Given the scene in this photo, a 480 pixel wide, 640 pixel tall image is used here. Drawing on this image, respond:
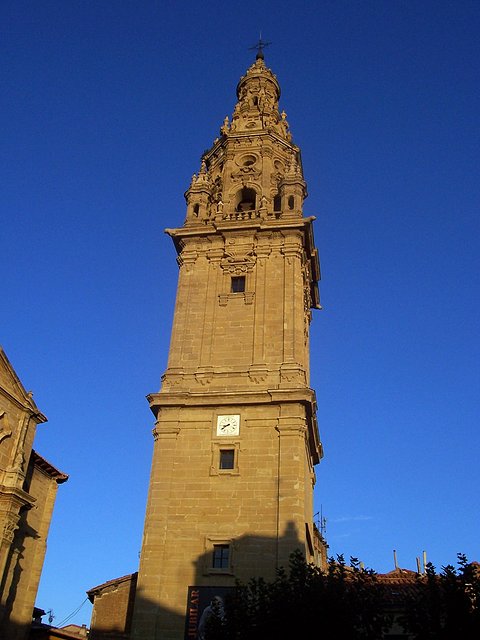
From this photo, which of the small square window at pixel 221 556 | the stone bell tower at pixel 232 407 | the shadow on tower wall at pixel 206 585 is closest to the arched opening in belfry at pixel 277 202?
the stone bell tower at pixel 232 407

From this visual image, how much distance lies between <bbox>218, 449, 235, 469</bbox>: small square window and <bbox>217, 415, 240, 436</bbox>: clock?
2.11 feet

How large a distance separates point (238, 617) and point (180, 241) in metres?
19.9

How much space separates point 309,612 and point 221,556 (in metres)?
8.72

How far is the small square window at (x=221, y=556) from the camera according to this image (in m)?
24.1

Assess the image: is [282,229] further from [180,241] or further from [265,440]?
[265,440]

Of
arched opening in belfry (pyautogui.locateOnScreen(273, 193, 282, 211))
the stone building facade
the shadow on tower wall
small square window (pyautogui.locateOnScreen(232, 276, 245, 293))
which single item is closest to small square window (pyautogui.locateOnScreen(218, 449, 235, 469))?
the shadow on tower wall

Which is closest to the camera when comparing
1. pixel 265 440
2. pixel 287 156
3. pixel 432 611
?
pixel 432 611

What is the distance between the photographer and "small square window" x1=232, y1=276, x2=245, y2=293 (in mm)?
31380

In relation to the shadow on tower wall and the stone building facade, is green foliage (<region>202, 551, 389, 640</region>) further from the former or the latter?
the stone building facade

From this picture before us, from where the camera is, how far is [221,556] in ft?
79.7

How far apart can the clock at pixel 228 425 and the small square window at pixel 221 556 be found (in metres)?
4.19

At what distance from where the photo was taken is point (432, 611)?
51.3 feet

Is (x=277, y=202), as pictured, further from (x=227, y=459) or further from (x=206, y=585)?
(x=206, y=585)

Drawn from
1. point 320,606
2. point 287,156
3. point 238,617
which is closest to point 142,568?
point 238,617
